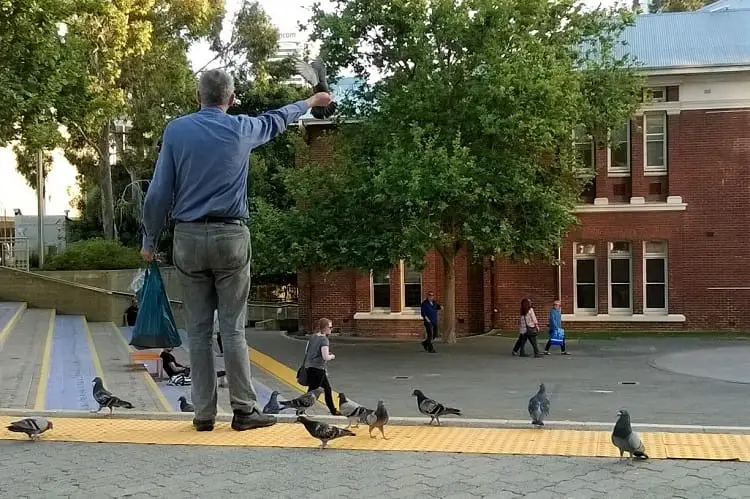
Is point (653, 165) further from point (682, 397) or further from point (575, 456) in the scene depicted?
point (575, 456)

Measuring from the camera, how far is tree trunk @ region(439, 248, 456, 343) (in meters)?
24.4

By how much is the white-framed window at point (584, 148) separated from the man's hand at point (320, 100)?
19499 millimetres

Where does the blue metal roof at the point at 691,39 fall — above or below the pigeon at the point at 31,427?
above

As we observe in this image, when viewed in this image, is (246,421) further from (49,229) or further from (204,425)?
(49,229)

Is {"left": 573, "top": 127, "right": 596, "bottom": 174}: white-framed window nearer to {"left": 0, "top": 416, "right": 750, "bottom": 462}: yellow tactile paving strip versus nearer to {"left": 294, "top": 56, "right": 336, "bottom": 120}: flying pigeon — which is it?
{"left": 0, "top": 416, "right": 750, "bottom": 462}: yellow tactile paving strip

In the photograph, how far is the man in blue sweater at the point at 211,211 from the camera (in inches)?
219

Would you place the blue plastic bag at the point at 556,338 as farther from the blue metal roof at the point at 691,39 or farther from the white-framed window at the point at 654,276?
the blue metal roof at the point at 691,39

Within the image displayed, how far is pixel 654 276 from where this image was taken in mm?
29156

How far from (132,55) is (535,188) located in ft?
58.7

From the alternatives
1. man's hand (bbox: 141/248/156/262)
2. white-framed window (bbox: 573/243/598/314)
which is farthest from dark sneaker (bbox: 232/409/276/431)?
white-framed window (bbox: 573/243/598/314)

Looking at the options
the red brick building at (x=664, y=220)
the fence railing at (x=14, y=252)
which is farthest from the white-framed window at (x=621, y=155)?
the fence railing at (x=14, y=252)

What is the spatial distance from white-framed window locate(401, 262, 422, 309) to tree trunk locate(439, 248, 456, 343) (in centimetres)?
412

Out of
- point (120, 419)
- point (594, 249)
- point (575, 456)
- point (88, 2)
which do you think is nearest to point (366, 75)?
point (88, 2)

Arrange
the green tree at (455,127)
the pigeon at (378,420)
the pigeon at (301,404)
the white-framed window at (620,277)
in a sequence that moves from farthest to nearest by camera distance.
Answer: the white-framed window at (620,277) → the green tree at (455,127) → the pigeon at (301,404) → the pigeon at (378,420)
